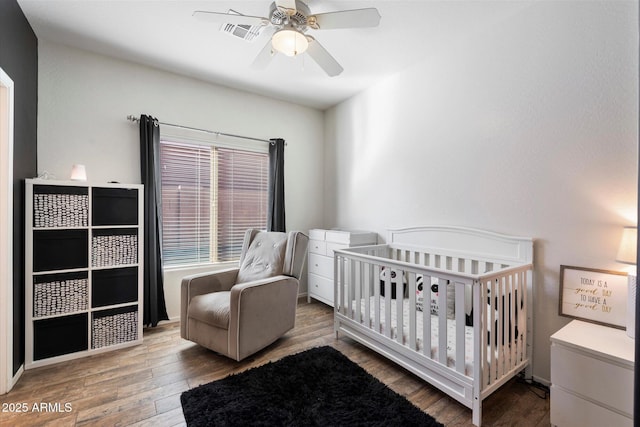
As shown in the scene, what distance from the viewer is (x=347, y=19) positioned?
5.34ft

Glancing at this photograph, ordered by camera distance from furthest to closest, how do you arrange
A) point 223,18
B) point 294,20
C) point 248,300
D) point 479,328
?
point 248,300, point 294,20, point 223,18, point 479,328

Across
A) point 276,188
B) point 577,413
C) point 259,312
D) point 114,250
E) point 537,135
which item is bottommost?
point 577,413

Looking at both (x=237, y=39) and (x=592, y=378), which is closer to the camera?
(x=592, y=378)

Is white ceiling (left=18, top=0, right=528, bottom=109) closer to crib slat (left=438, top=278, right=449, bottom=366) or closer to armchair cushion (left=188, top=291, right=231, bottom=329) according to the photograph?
crib slat (left=438, top=278, right=449, bottom=366)

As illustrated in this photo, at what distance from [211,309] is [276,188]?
1.70 metres

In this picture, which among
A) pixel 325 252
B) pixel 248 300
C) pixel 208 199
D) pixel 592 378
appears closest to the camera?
pixel 592 378

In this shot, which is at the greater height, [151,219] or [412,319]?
[151,219]

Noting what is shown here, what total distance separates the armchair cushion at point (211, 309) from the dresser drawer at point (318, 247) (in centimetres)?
130

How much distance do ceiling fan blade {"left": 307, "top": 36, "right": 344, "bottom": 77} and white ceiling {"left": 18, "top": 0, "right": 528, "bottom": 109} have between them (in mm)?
277

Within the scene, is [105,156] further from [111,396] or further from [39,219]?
[111,396]

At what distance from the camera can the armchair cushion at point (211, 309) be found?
2113mm

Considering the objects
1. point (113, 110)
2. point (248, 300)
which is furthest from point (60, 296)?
point (113, 110)

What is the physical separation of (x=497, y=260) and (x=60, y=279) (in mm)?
3274

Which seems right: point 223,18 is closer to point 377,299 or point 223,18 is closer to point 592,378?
point 377,299
